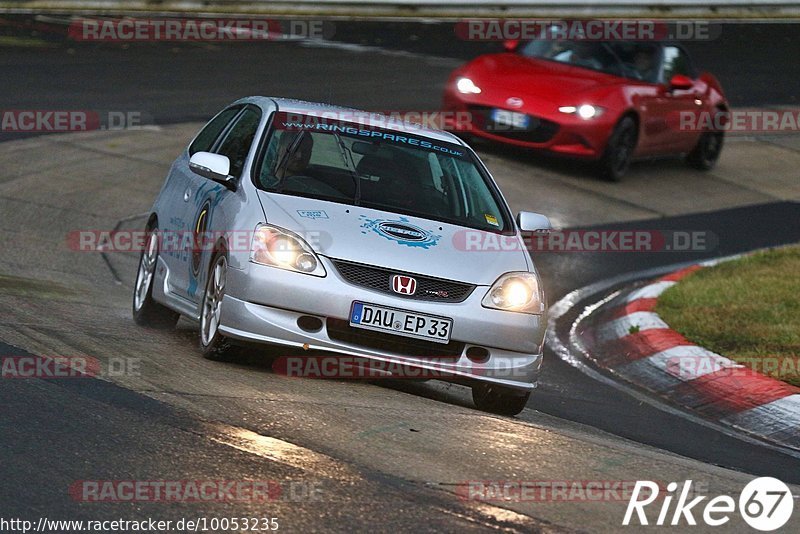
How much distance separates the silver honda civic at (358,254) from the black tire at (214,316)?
0.01 meters

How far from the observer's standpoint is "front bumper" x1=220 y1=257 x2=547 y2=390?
24.7ft

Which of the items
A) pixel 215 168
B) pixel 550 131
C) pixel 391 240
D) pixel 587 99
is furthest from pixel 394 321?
pixel 587 99

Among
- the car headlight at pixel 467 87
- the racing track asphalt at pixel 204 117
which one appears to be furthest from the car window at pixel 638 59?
the car headlight at pixel 467 87

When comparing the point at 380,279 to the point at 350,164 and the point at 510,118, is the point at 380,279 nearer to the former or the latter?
the point at 350,164

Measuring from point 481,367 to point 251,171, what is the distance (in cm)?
169

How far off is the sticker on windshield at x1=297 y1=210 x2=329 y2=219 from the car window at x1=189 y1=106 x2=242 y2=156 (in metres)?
1.70

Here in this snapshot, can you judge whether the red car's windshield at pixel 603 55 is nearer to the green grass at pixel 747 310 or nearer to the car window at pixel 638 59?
the car window at pixel 638 59

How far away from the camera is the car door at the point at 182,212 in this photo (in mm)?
8719

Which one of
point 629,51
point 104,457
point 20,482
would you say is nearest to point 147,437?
point 104,457

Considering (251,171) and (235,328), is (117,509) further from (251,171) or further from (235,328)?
(251,171)

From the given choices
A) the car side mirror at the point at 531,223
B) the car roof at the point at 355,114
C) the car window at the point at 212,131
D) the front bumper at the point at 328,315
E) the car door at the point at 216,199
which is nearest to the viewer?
the front bumper at the point at 328,315

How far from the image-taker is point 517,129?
16.2 metres

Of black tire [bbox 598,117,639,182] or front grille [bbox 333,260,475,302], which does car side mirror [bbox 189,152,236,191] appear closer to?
front grille [bbox 333,260,475,302]

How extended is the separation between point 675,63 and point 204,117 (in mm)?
5494
